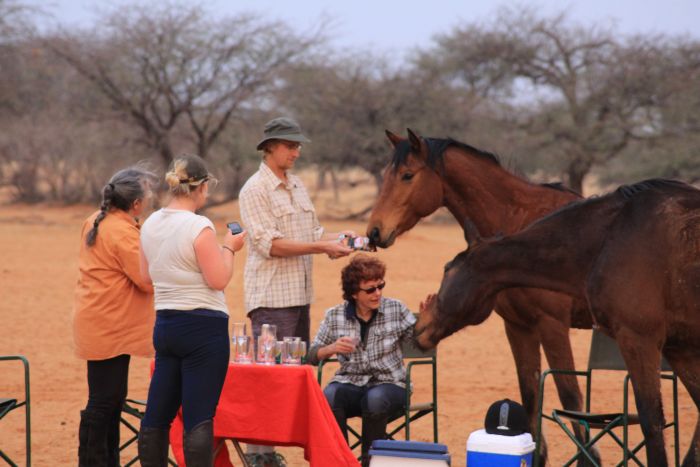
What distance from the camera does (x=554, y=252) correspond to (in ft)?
15.2

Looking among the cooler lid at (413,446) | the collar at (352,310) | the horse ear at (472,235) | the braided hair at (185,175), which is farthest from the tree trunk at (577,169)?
the braided hair at (185,175)

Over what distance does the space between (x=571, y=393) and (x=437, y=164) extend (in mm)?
1508

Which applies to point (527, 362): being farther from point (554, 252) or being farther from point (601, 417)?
point (554, 252)

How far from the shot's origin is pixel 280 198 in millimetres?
5746

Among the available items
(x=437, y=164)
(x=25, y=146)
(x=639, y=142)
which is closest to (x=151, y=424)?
(x=437, y=164)

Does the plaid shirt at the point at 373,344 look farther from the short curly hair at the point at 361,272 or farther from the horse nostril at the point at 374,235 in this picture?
the horse nostril at the point at 374,235

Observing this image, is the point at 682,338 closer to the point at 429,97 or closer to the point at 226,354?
the point at 226,354

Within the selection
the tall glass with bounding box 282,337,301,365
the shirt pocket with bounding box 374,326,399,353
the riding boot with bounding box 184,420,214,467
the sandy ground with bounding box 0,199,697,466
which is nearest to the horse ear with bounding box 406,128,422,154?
the shirt pocket with bounding box 374,326,399,353

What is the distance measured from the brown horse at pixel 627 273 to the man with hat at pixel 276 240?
3.64ft

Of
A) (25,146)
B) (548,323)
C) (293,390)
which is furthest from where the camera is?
(25,146)

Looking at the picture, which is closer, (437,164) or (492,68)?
(437,164)

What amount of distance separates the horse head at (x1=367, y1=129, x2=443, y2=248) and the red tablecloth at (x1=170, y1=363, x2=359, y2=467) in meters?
1.23

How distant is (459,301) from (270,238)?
4.37 feet

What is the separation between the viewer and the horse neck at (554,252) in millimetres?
4539
